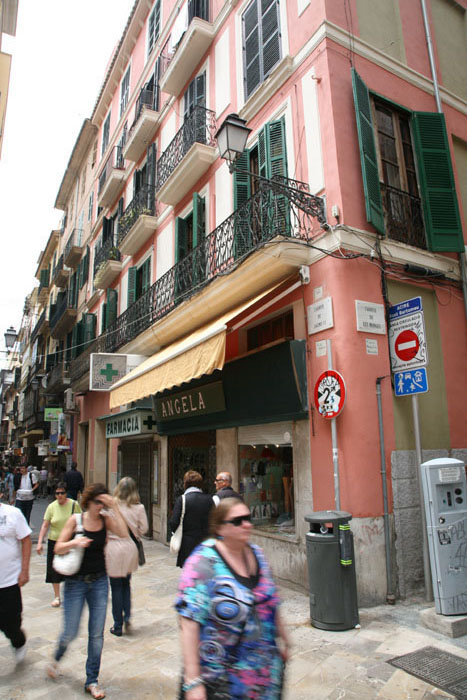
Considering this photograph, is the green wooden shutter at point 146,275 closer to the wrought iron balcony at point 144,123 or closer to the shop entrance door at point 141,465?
the wrought iron balcony at point 144,123

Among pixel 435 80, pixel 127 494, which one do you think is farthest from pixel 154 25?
pixel 127 494

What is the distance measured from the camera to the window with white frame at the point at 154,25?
15221mm

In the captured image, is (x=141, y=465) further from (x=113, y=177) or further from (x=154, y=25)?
(x=154, y=25)

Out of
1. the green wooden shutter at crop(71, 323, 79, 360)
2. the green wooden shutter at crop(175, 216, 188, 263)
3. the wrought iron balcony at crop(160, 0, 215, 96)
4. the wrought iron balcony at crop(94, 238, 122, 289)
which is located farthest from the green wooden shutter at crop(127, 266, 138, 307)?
the green wooden shutter at crop(71, 323, 79, 360)

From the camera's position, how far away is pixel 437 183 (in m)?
8.32

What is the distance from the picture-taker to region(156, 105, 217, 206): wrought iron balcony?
1053cm

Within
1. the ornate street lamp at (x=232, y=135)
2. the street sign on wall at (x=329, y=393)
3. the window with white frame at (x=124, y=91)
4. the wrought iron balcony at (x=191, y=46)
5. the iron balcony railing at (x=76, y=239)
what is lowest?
the street sign on wall at (x=329, y=393)

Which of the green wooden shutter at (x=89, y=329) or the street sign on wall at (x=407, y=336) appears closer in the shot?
the street sign on wall at (x=407, y=336)

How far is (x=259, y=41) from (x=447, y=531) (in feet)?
30.1

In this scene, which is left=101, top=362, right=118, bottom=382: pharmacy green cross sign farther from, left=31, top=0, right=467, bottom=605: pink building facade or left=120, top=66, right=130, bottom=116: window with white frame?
left=120, top=66, right=130, bottom=116: window with white frame

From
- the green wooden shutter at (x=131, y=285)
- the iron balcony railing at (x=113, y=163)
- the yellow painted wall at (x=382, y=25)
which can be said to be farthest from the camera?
the iron balcony railing at (x=113, y=163)

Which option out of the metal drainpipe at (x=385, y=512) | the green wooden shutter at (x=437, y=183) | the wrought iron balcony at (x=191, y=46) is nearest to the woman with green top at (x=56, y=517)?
the metal drainpipe at (x=385, y=512)

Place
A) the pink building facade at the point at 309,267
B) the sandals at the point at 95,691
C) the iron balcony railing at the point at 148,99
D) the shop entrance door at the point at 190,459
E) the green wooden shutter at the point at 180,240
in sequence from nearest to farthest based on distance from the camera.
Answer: the sandals at the point at 95,691 → the pink building facade at the point at 309,267 → the shop entrance door at the point at 190,459 → the green wooden shutter at the point at 180,240 → the iron balcony railing at the point at 148,99

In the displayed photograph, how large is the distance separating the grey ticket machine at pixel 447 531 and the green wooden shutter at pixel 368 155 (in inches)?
145
